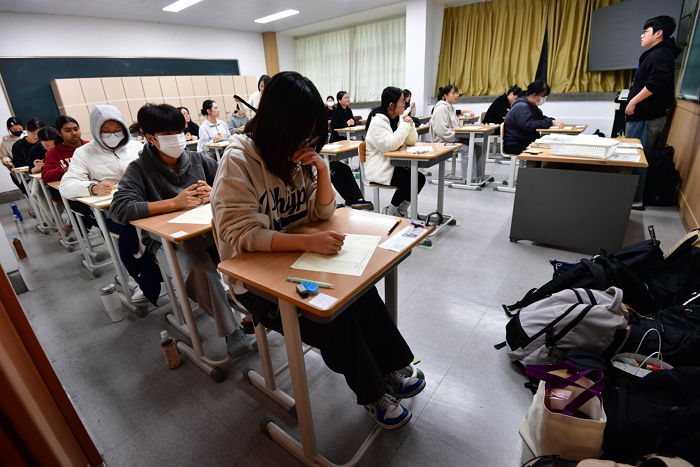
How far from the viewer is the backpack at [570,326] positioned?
1463 mm

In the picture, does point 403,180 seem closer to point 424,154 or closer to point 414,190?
point 414,190

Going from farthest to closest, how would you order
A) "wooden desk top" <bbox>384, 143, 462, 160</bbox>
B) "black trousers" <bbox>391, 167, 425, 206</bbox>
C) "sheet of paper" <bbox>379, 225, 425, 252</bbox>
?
"black trousers" <bbox>391, 167, 425, 206</bbox> < "wooden desk top" <bbox>384, 143, 462, 160</bbox> < "sheet of paper" <bbox>379, 225, 425, 252</bbox>

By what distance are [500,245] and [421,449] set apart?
204 centimetres

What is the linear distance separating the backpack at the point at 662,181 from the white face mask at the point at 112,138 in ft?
15.8

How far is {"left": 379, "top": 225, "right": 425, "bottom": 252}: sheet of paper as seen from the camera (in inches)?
43.8

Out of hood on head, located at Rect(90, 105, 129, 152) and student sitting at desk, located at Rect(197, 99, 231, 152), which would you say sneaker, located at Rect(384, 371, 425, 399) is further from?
student sitting at desk, located at Rect(197, 99, 231, 152)

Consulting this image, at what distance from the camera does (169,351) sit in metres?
1.71

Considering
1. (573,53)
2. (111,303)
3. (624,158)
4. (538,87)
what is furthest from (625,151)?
(573,53)

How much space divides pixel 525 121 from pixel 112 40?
295 inches

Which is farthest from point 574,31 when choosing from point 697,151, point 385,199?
point 385,199

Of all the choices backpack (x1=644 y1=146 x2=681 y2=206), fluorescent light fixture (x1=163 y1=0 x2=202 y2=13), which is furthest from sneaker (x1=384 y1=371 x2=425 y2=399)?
fluorescent light fixture (x1=163 y1=0 x2=202 y2=13)

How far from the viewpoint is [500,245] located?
291cm

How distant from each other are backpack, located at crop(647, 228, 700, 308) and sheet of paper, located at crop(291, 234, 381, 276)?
1.61m

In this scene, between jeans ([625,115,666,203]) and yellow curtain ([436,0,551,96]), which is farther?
yellow curtain ([436,0,551,96])
